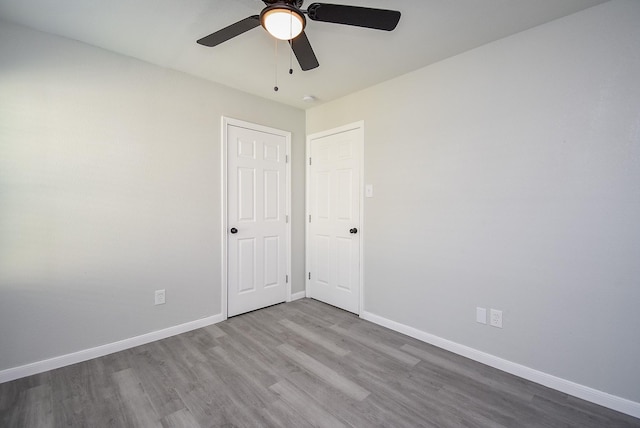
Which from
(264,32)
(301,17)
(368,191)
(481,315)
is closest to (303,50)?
(301,17)

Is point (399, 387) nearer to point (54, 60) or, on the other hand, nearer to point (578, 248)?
point (578, 248)

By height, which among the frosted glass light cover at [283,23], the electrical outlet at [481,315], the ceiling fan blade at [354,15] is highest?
the ceiling fan blade at [354,15]

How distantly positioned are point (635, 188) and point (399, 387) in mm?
1873

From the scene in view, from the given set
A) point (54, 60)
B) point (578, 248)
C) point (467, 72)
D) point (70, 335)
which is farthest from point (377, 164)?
point (70, 335)

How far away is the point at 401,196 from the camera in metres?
2.72

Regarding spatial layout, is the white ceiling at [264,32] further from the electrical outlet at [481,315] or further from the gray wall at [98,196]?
the electrical outlet at [481,315]

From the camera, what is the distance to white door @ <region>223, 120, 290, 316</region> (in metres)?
3.04

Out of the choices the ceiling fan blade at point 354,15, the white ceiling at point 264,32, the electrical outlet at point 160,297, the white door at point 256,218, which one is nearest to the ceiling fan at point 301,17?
the ceiling fan blade at point 354,15

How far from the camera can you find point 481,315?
87.3 inches

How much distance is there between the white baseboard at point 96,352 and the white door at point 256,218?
1.37 ft

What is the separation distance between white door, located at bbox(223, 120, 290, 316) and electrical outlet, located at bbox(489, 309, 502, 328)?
223cm

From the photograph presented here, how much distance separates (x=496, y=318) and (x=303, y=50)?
2.33 meters

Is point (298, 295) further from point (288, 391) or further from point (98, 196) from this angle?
point (98, 196)

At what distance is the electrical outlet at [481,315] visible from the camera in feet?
7.20
